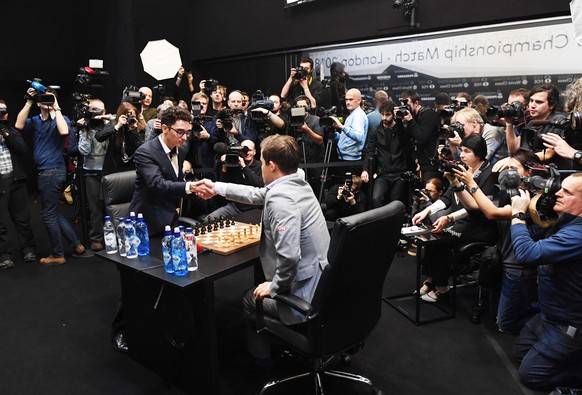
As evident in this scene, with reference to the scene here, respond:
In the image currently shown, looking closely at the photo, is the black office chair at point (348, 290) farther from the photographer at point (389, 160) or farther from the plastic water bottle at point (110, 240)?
the photographer at point (389, 160)

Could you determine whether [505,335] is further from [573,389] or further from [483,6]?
[483,6]

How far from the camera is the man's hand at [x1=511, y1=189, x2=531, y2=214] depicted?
101 inches

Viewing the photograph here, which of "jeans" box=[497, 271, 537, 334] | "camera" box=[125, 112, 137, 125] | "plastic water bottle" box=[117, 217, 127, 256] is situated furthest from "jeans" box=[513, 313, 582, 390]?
"camera" box=[125, 112, 137, 125]

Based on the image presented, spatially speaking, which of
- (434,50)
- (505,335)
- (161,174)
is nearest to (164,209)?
(161,174)

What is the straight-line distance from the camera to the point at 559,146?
2.97 m

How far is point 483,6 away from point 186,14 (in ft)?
18.0

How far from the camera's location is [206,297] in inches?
88.8

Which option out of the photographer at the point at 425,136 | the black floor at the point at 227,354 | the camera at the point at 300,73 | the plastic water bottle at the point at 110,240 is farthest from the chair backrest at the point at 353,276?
the camera at the point at 300,73

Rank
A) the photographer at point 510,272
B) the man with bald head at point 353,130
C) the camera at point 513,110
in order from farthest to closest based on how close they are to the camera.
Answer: the man with bald head at point 353,130
the camera at point 513,110
the photographer at point 510,272

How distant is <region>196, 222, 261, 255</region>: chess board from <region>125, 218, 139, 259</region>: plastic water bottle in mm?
364

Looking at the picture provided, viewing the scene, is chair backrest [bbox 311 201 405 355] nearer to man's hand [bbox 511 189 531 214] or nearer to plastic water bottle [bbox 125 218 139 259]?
man's hand [bbox 511 189 531 214]

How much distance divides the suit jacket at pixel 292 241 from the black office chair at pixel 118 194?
120 centimetres

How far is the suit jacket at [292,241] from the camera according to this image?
6.82ft

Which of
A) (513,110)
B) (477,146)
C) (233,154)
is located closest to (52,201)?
(233,154)
